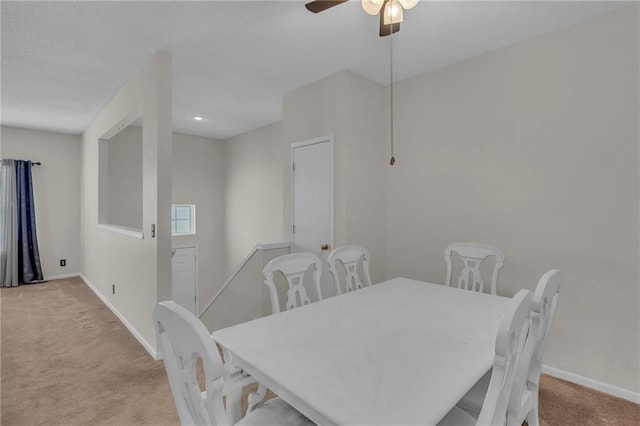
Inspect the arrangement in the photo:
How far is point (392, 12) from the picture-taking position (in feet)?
5.34

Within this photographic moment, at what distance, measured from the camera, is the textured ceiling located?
2.07 meters

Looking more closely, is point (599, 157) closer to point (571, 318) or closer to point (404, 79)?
point (571, 318)

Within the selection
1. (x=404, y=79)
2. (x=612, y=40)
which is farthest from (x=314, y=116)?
(x=612, y=40)

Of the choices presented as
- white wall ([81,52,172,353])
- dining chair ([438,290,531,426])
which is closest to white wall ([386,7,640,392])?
dining chair ([438,290,531,426])

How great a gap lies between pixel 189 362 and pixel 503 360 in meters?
0.83

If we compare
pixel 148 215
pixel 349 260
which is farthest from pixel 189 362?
pixel 148 215

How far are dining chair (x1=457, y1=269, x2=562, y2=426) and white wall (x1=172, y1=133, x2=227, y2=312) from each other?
535 cm

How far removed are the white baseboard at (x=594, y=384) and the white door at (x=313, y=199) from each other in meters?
1.78

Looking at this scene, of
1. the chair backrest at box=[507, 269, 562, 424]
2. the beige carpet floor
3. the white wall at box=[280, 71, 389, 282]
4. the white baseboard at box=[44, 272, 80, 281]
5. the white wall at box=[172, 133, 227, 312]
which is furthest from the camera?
the white wall at box=[172, 133, 227, 312]

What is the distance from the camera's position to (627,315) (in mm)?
2074

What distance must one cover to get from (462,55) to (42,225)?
651 centimetres

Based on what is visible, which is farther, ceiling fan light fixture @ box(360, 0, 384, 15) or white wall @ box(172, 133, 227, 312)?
white wall @ box(172, 133, 227, 312)

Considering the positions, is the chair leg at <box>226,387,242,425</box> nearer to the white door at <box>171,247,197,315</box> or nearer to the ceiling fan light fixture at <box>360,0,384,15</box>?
the ceiling fan light fixture at <box>360,0,384,15</box>

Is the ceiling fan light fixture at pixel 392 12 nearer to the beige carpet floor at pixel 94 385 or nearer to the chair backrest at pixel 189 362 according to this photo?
the chair backrest at pixel 189 362
